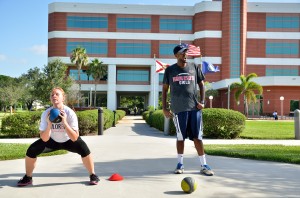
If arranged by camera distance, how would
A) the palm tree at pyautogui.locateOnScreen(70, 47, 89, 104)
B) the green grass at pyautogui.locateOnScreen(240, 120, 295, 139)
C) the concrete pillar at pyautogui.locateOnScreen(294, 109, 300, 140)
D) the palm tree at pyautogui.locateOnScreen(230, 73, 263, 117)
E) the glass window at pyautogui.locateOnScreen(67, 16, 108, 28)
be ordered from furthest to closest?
the glass window at pyautogui.locateOnScreen(67, 16, 108, 28)
the palm tree at pyautogui.locateOnScreen(70, 47, 89, 104)
the palm tree at pyautogui.locateOnScreen(230, 73, 263, 117)
the green grass at pyautogui.locateOnScreen(240, 120, 295, 139)
the concrete pillar at pyautogui.locateOnScreen(294, 109, 300, 140)

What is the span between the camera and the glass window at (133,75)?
61938mm

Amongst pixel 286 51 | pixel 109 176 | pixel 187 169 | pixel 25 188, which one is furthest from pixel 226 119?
pixel 286 51

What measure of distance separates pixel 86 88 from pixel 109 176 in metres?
57.2

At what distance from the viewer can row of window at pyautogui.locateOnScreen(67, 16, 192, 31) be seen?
2346 inches

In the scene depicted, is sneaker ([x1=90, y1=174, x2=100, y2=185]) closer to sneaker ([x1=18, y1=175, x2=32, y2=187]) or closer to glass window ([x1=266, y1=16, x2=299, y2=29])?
sneaker ([x1=18, y1=175, x2=32, y2=187])

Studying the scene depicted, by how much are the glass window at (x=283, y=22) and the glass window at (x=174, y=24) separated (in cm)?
1403

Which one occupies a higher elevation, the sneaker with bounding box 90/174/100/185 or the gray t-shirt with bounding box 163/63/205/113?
the gray t-shirt with bounding box 163/63/205/113

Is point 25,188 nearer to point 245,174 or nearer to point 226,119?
point 245,174

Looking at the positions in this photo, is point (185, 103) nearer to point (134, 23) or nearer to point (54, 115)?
point (54, 115)

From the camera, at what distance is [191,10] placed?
200 ft

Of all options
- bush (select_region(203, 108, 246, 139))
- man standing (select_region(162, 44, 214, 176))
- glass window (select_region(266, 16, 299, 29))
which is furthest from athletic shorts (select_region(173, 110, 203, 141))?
glass window (select_region(266, 16, 299, 29))

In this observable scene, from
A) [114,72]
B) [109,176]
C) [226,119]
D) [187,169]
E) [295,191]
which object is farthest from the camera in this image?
[114,72]

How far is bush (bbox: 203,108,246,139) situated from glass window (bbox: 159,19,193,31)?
48.2m

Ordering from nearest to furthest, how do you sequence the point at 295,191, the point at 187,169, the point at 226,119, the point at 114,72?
1. the point at 295,191
2. the point at 187,169
3. the point at 226,119
4. the point at 114,72
